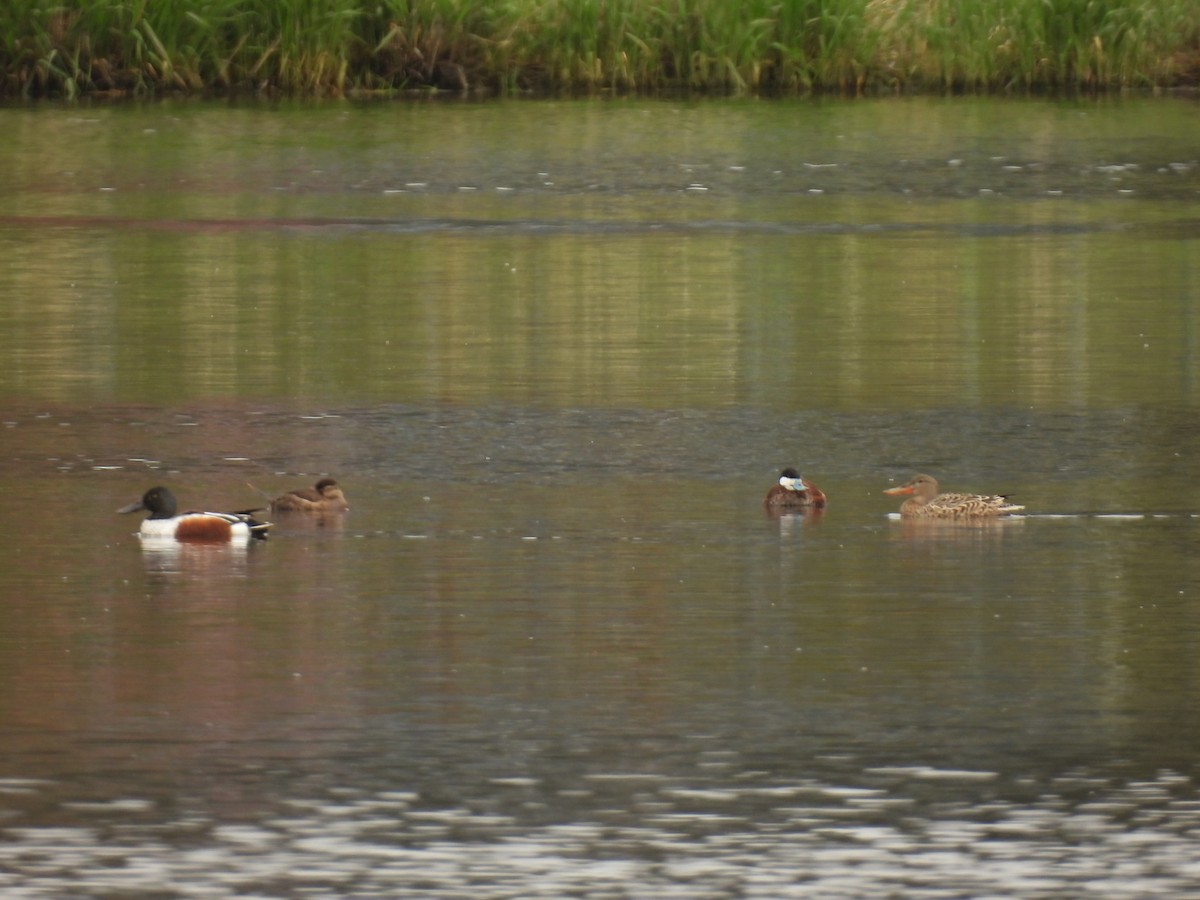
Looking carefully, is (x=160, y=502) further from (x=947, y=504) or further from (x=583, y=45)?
(x=583, y=45)

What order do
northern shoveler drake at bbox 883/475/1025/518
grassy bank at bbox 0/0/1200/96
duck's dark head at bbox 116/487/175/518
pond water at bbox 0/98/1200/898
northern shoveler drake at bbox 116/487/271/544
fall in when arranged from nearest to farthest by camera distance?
1. pond water at bbox 0/98/1200/898
2. northern shoveler drake at bbox 116/487/271/544
3. duck's dark head at bbox 116/487/175/518
4. northern shoveler drake at bbox 883/475/1025/518
5. grassy bank at bbox 0/0/1200/96

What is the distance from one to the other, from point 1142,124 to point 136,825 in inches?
936

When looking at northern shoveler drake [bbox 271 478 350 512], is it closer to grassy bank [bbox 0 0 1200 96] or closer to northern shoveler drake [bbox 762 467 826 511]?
northern shoveler drake [bbox 762 467 826 511]

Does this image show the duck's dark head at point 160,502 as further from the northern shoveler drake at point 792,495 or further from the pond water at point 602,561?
the northern shoveler drake at point 792,495

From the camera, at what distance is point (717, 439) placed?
12.7 m

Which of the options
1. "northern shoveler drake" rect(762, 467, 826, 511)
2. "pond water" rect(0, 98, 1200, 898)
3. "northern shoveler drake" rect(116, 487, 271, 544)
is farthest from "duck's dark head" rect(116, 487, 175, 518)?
"northern shoveler drake" rect(762, 467, 826, 511)

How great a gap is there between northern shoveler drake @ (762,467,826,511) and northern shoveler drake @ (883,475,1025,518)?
29 cm

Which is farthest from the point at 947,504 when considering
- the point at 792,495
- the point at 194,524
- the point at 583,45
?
the point at 583,45

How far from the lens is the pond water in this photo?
6883 mm

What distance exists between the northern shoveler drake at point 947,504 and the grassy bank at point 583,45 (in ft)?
70.9

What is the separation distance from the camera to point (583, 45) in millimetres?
32875

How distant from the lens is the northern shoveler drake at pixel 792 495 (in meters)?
10.9

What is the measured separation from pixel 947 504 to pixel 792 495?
547 mm

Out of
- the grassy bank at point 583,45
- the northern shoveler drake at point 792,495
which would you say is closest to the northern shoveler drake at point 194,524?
the northern shoveler drake at point 792,495
